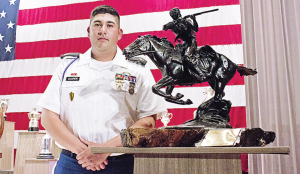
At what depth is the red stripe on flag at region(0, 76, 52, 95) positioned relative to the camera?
133 inches

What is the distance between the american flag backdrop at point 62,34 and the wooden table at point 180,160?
202 cm

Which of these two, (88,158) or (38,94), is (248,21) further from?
(38,94)

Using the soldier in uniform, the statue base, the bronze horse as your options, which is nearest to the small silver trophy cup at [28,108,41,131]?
the soldier in uniform

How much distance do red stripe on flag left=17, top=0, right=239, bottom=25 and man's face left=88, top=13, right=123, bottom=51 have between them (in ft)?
5.33

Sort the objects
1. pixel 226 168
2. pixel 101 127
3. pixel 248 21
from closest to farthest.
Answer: pixel 226 168, pixel 101 127, pixel 248 21

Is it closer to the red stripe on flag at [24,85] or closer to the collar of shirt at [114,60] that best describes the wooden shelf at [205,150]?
the collar of shirt at [114,60]

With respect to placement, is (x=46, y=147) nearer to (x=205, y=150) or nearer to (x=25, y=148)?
(x=25, y=148)

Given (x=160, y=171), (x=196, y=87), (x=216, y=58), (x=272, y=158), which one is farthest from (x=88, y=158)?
(x=196, y=87)

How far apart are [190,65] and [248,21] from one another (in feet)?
5.61

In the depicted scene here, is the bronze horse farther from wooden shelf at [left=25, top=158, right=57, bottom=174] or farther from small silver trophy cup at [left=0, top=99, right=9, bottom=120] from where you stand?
small silver trophy cup at [left=0, top=99, right=9, bottom=120]

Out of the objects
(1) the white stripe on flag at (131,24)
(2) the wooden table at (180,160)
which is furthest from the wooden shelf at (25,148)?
(2) the wooden table at (180,160)

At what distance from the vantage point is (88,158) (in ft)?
4.38

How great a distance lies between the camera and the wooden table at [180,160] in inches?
30.4

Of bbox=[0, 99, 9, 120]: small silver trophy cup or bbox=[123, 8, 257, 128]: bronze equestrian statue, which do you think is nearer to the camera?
bbox=[123, 8, 257, 128]: bronze equestrian statue
